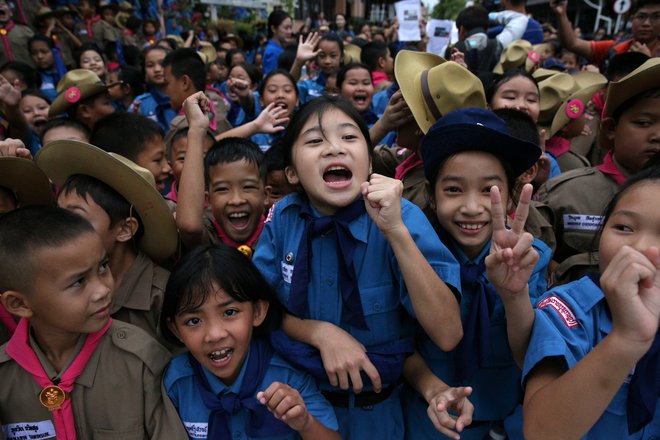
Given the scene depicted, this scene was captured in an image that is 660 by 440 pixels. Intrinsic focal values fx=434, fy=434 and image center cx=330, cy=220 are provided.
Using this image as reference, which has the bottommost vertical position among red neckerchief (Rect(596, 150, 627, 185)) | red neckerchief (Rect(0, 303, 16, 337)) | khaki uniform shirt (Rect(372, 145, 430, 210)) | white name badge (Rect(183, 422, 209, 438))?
white name badge (Rect(183, 422, 209, 438))

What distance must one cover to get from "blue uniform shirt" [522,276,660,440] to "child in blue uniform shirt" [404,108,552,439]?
28 centimetres

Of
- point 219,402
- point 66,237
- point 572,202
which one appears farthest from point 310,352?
point 572,202

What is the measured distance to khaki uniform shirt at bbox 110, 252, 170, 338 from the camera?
6.11ft

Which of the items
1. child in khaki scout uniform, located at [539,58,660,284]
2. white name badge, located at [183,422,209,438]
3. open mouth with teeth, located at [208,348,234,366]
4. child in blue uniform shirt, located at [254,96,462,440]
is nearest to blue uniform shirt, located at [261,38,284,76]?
child in khaki scout uniform, located at [539,58,660,284]

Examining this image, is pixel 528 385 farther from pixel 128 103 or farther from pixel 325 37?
pixel 128 103

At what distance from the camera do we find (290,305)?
1.59 meters

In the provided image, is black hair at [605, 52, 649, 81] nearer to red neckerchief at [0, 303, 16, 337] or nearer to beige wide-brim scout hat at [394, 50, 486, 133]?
beige wide-brim scout hat at [394, 50, 486, 133]

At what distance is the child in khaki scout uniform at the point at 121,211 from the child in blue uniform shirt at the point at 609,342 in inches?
59.6

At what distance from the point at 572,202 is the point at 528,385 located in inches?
50.1

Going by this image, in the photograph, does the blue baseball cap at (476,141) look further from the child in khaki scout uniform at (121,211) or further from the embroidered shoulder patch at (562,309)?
the child in khaki scout uniform at (121,211)

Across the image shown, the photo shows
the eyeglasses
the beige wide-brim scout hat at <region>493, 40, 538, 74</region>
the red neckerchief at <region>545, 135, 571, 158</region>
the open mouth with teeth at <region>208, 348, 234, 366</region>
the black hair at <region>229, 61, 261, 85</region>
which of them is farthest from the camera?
the black hair at <region>229, 61, 261, 85</region>

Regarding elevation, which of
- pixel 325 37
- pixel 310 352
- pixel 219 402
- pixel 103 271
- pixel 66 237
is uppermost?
pixel 325 37

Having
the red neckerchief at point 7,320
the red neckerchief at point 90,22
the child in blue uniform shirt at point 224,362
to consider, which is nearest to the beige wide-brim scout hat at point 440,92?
the child in blue uniform shirt at point 224,362

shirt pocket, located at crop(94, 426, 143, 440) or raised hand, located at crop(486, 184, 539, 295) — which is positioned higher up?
raised hand, located at crop(486, 184, 539, 295)
